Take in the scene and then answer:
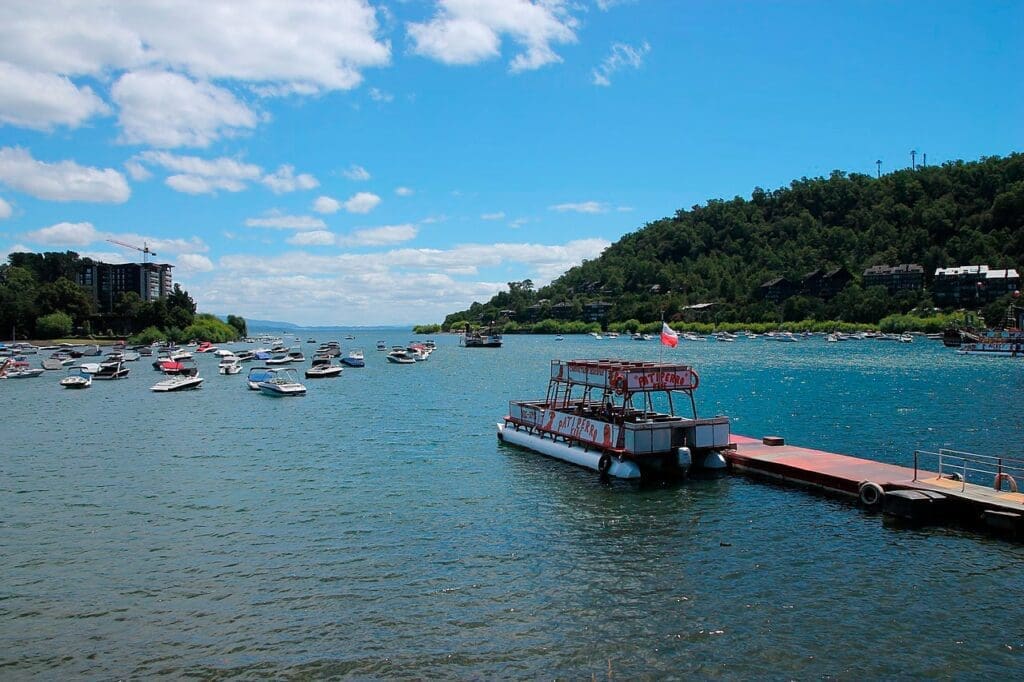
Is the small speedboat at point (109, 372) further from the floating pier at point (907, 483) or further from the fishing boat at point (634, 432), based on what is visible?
the floating pier at point (907, 483)

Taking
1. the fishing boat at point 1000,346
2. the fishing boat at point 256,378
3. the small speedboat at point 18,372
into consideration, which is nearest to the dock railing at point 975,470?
the fishing boat at point 256,378

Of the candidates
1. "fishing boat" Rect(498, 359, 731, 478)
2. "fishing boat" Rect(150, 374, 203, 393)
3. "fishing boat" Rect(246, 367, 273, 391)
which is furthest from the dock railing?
"fishing boat" Rect(150, 374, 203, 393)

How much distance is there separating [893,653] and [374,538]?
16.4 meters

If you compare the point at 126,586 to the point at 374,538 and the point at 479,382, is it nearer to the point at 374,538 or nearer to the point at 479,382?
the point at 374,538

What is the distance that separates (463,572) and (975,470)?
60.5 ft

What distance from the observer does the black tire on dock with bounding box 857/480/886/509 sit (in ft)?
93.4

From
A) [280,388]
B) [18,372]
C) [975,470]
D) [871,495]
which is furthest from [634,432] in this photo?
[18,372]

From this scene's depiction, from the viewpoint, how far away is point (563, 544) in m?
25.0

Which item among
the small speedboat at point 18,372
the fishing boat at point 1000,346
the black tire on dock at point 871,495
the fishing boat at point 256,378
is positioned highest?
the fishing boat at point 1000,346

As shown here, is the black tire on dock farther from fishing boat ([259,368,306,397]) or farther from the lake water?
fishing boat ([259,368,306,397])

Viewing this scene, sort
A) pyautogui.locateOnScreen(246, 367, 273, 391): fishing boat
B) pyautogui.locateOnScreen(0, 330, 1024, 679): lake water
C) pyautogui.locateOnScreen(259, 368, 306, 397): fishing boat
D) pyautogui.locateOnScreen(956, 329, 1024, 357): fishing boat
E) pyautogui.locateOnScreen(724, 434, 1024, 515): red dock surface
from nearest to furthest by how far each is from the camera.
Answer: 1. pyautogui.locateOnScreen(0, 330, 1024, 679): lake water
2. pyautogui.locateOnScreen(724, 434, 1024, 515): red dock surface
3. pyautogui.locateOnScreen(259, 368, 306, 397): fishing boat
4. pyautogui.locateOnScreen(246, 367, 273, 391): fishing boat
5. pyautogui.locateOnScreen(956, 329, 1024, 357): fishing boat

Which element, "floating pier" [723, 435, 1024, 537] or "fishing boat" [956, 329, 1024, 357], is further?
"fishing boat" [956, 329, 1024, 357]

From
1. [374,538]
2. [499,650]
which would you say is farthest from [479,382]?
[499,650]

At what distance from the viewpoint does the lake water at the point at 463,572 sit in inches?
658
